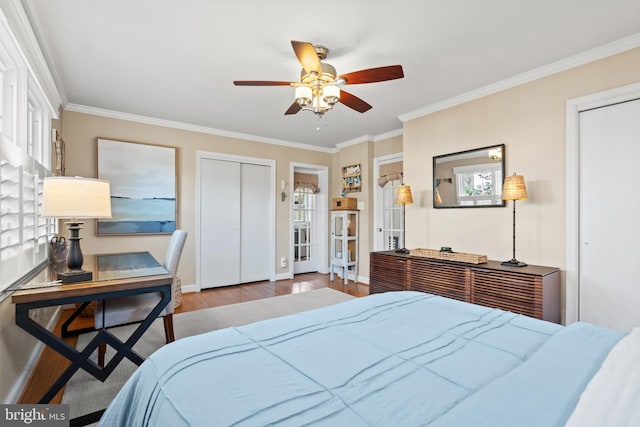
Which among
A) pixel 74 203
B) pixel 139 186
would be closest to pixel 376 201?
pixel 139 186

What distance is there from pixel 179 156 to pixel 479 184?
4.01m

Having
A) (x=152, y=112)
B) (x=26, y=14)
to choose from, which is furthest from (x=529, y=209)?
(x=152, y=112)

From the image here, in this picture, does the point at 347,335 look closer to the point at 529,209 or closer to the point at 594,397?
the point at 594,397

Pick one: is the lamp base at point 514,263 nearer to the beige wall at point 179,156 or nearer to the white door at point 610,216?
the white door at point 610,216

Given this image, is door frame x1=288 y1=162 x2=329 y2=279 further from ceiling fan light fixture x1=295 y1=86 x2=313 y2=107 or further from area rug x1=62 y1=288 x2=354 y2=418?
ceiling fan light fixture x1=295 y1=86 x2=313 y2=107

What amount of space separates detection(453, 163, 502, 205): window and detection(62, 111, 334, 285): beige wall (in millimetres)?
2987

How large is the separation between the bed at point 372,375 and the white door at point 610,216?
1.68 m

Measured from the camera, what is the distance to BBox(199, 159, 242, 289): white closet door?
15.6 ft

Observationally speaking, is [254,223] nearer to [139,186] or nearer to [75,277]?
[139,186]

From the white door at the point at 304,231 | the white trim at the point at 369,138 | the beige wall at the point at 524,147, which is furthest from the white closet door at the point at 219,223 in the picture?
the beige wall at the point at 524,147

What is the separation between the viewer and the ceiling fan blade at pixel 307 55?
1.92m

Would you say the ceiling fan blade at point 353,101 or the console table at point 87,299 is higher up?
the ceiling fan blade at point 353,101

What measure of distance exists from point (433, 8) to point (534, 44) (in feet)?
3.41

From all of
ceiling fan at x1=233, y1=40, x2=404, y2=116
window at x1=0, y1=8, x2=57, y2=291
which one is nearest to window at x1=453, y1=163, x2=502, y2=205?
ceiling fan at x1=233, y1=40, x2=404, y2=116
